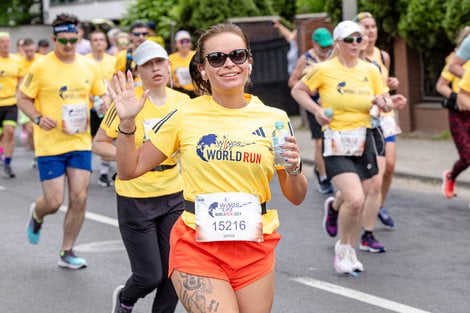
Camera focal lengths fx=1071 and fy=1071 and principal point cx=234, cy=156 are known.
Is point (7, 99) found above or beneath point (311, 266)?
above

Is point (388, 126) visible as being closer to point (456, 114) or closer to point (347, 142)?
point (456, 114)

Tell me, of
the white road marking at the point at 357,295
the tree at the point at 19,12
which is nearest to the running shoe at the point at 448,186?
the white road marking at the point at 357,295

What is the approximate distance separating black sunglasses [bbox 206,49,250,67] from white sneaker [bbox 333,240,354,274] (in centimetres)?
365

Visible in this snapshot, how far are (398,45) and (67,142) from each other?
395 inches

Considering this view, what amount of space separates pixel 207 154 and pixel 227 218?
0.98 ft

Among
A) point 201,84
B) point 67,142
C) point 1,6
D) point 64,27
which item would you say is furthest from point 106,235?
point 1,6

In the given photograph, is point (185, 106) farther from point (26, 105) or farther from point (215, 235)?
point (26, 105)

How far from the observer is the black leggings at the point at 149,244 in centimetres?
626

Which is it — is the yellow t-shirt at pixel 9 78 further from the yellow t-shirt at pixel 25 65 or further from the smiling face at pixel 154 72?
the smiling face at pixel 154 72

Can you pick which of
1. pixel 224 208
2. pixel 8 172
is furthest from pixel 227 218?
pixel 8 172

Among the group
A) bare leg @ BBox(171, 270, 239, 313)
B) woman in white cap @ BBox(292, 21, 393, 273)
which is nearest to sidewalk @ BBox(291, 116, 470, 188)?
woman in white cap @ BBox(292, 21, 393, 273)

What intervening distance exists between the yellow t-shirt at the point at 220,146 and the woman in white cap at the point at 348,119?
3326 mm

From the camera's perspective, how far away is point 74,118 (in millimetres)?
8797

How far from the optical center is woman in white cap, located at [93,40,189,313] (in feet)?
20.7
